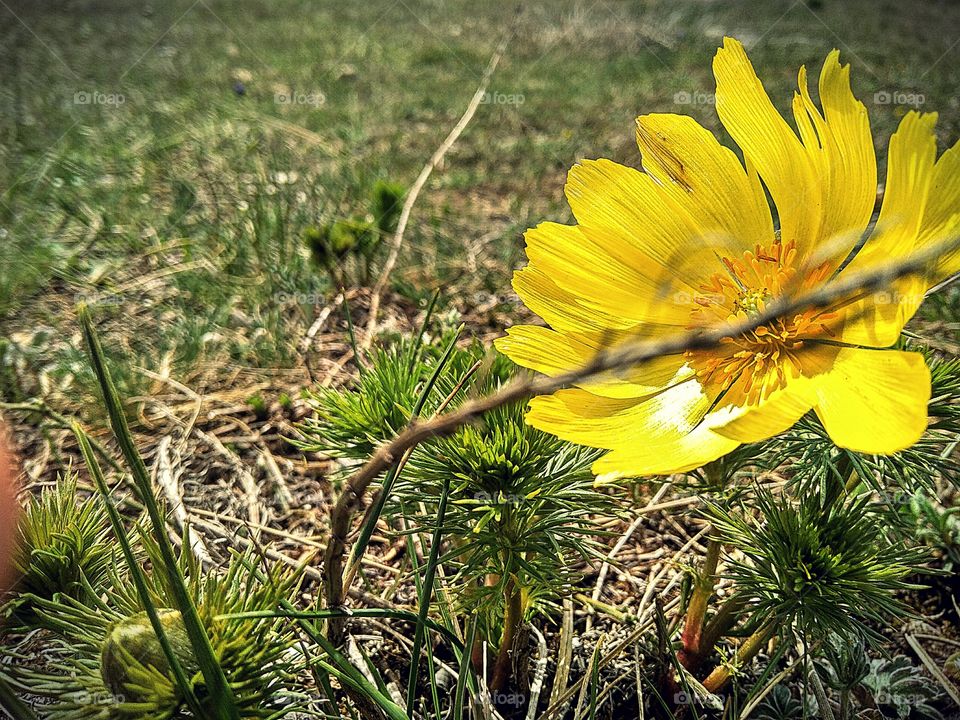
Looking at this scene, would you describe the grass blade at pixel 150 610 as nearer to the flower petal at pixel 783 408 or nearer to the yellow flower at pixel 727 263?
the yellow flower at pixel 727 263

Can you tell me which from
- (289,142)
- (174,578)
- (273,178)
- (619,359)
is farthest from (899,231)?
(289,142)

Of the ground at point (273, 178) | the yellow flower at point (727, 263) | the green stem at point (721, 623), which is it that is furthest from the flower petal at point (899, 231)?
the ground at point (273, 178)

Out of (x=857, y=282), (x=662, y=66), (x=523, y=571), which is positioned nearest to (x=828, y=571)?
(x=523, y=571)

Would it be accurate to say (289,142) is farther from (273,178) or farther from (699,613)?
(699,613)

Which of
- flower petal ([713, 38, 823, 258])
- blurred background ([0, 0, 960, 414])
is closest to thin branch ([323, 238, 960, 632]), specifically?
flower petal ([713, 38, 823, 258])

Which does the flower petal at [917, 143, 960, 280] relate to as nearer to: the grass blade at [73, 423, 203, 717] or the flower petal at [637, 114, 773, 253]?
the flower petal at [637, 114, 773, 253]

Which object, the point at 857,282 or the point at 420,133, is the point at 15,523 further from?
the point at 420,133

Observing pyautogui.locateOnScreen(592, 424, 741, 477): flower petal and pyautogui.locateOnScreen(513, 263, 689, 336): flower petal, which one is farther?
pyautogui.locateOnScreen(513, 263, 689, 336): flower petal
